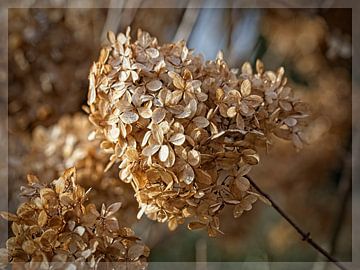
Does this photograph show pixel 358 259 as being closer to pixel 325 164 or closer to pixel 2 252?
pixel 325 164

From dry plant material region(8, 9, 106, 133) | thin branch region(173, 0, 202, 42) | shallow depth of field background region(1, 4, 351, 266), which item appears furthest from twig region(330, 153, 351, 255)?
dry plant material region(8, 9, 106, 133)

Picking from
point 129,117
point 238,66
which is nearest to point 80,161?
point 129,117

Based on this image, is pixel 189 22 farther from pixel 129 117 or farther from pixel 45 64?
pixel 129 117

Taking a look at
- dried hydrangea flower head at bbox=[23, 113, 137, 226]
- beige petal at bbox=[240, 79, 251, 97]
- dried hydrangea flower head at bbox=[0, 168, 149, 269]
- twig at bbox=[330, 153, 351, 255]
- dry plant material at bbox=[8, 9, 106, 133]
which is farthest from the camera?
twig at bbox=[330, 153, 351, 255]

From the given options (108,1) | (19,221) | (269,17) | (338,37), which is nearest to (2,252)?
(19,221)

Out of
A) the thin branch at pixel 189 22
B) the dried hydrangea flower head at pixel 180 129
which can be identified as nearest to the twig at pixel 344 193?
the thin branch at pixel 189 22

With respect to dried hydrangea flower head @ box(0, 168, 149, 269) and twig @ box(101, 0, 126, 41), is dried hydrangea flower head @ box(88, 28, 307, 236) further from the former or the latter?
twig @ box(101, 0, 126, 41)
